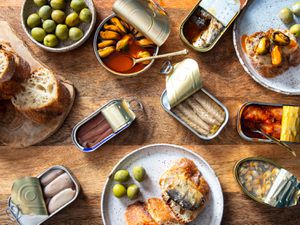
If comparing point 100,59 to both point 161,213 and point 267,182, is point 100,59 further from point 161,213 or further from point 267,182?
point 267,182

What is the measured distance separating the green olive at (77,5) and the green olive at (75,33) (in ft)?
0.33

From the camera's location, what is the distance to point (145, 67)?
2.01 m

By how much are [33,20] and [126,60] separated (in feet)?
1.60

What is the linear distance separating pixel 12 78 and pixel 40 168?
470 millimetres

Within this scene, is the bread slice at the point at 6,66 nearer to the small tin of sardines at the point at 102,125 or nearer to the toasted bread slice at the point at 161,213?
the small tin of sardines at the point at 102,125

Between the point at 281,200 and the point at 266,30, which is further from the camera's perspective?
the point at 266,30

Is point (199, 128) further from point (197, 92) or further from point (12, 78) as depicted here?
point (12, 78)

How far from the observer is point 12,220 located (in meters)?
2.02

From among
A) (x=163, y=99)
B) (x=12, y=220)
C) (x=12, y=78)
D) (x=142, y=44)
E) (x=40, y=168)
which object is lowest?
(x=12, y=220)

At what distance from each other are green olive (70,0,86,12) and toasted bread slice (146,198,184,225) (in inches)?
39.3

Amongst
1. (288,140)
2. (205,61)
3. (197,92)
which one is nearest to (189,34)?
(205,61)

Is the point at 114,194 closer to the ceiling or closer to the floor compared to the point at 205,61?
closer to the floor

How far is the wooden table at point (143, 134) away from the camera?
6.70ft

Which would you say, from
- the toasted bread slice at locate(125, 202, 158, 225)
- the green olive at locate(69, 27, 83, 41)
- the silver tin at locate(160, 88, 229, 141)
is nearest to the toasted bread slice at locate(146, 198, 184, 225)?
the toasted bread slice at locate(125, 202, 158, 225)
